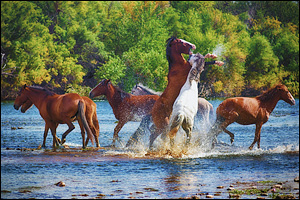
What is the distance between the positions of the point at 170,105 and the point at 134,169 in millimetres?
2316

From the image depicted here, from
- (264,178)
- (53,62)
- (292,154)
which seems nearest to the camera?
(264,178)

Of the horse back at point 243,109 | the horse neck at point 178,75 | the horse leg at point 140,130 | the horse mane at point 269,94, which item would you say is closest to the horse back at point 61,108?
the horse leg at point 140,130

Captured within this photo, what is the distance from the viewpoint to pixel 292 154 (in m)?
13.0

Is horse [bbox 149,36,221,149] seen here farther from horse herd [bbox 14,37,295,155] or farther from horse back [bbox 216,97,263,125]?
horse back [bbox 216,97,263,125]

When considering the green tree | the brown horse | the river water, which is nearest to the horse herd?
the brown horse

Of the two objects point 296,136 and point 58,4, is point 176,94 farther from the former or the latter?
point 58,4

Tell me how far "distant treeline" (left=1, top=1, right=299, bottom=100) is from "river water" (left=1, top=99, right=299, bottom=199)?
32523 mm

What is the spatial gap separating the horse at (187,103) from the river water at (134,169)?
80cm

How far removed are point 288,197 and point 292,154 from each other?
5221 mm

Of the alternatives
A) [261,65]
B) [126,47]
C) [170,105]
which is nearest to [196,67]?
[170,105]

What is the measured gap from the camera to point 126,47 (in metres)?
56.4

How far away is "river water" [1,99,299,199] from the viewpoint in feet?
29.1

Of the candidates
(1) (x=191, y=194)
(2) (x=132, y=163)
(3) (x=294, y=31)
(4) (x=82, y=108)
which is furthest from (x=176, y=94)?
(3) (x=294, y=31)

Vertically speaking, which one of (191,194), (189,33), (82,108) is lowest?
(191,194)
